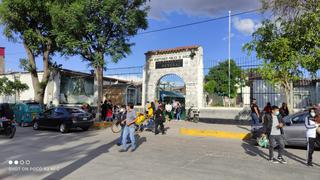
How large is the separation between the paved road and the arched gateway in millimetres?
9339

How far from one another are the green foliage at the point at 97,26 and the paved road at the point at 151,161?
9021 mm

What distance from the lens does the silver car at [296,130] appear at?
13.7 m

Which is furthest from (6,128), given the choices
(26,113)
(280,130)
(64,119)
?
(280,130)

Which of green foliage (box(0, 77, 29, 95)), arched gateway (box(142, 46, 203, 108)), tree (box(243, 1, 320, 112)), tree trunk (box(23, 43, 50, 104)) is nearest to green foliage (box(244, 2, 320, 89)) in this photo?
tree (box(243, 1, 320, 112))

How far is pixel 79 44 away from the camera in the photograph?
23.3 meters

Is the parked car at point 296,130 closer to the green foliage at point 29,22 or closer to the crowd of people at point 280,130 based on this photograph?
the crowd of people at point 280,130

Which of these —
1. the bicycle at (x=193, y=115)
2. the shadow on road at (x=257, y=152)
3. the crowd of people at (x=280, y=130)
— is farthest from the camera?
the bicycle at (x=193, y=115)

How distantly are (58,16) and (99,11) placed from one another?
2.84 metres

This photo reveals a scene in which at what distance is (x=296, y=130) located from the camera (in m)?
14.0

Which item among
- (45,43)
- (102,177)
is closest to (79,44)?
(45,43)

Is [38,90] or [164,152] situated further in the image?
[38,90]

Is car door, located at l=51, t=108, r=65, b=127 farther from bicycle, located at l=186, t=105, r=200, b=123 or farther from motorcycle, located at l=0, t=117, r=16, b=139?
bicycle, located at l=186, t=105, r=200, b=123

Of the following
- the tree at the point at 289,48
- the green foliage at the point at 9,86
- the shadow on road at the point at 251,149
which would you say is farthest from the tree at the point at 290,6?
the green foliage at the point at 9,86

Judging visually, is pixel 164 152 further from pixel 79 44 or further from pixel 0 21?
pixel 0 21
